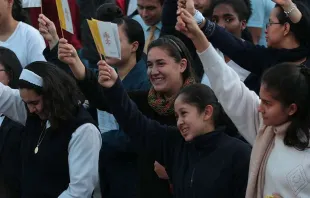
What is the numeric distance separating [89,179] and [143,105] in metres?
0.57

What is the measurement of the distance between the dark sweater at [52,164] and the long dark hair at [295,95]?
152cm

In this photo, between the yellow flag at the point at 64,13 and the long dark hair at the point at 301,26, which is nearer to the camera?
the long dark hair at the point at 301,26

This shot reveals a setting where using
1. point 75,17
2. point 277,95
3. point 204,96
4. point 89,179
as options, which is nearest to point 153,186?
point 89,179

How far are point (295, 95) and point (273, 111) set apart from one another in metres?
0.13

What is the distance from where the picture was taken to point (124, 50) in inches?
204

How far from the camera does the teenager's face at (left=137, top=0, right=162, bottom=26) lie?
232 inches

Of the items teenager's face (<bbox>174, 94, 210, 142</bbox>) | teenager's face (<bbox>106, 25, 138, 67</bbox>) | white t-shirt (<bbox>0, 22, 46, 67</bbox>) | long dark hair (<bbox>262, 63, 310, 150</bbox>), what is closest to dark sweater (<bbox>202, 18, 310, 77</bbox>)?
teenager's face (<bbox>174, 94, 210, 142</bbox>)

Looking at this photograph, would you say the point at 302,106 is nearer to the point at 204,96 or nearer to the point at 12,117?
the point at 204,96

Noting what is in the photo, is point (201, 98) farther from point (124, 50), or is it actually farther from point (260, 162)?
point (124, 50)

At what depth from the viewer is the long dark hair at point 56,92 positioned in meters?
4.70

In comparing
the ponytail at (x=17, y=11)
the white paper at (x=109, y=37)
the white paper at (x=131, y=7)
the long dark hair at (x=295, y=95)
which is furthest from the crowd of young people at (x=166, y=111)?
the white paper at (x=131, y=7)

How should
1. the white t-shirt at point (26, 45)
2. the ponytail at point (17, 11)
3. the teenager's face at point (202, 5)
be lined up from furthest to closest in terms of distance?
the ponytail at point (17, 11) → the teenager's face at point (202, 5) → the white t-shirt at point (26, 45)

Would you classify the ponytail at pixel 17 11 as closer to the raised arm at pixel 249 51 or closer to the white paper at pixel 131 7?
the white paper at pixel 131 7

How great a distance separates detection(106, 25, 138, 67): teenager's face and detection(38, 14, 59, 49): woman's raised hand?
1.38 feet
